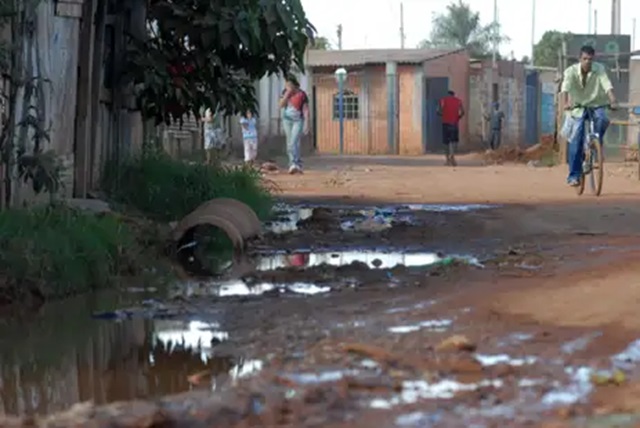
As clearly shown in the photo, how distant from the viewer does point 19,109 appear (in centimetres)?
862

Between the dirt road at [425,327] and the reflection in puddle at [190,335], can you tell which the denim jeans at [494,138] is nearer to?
the dirt road at [425,327]

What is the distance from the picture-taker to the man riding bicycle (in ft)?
45.6

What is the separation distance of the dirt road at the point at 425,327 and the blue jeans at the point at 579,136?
3361 mm

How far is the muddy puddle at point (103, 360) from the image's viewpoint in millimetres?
4719

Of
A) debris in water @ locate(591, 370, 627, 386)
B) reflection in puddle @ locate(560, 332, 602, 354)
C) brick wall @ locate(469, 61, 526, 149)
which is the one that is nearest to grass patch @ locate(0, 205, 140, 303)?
reflection in puddle @ locate(560, 332, 602, 354)

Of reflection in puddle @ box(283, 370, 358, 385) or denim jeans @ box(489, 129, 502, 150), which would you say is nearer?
reflection in puddle @ box(283, 370, 358, 385)

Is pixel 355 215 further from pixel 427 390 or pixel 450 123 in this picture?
pixel 450 123

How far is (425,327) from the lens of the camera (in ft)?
18.4

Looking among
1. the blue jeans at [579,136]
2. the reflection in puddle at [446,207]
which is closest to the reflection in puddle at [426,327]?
the reflection in puddle at [446,207]

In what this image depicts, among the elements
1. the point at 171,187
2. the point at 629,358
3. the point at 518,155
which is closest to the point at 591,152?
the point at 171,187

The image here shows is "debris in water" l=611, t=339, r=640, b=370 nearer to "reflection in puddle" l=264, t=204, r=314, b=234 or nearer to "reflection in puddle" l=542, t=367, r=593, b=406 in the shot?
"reflection in puddle" l=542, t=367, r=593, b=406

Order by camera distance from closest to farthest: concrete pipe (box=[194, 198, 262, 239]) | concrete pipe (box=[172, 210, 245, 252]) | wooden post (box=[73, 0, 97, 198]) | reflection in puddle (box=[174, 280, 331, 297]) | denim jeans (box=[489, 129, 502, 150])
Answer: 1. reflection in puddle (box=[174, 280, 331, 297])
2. concrete pipe (box=[172, 210, 245, 252])
3. concrete pipe (box=[194, 198, 262, 239])
4. wooden post (box=[73, 0, 97, 198])
5. denim jeans (box=[489, 129, 502, 150])

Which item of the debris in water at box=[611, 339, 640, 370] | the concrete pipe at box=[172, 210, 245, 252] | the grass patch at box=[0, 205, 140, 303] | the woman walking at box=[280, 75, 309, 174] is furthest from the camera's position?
the woman walking at box=[280, 75, 309, 174]

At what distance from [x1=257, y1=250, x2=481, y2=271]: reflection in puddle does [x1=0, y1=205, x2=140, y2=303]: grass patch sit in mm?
949
